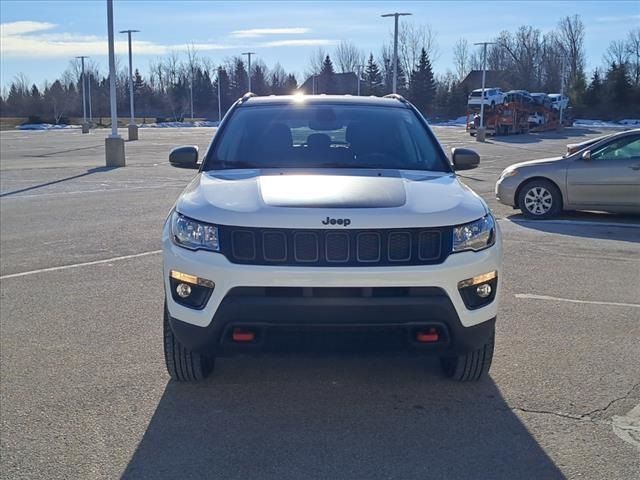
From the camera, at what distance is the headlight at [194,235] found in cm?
390

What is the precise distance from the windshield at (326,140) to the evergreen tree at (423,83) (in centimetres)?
8136

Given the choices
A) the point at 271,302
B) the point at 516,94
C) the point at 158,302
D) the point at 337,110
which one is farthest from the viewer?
→ the point at 516,94

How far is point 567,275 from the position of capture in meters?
7.69

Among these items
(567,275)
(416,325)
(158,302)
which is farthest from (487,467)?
(567,275)

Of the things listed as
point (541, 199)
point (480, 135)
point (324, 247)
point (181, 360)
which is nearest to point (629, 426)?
point (324, 247)

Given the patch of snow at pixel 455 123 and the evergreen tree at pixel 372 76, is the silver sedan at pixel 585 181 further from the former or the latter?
the evergreen tree at pixel 372 76

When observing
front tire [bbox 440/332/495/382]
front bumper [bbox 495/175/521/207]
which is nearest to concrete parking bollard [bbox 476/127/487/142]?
front bumper [bbox 495/175/521/207]

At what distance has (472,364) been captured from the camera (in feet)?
14.6

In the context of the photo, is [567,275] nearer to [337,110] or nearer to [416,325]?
[337,110]

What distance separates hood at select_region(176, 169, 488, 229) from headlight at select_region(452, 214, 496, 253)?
0.04 metres

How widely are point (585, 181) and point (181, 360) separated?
350 inches

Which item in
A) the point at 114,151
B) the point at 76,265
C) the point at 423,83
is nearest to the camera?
the point at 76,265

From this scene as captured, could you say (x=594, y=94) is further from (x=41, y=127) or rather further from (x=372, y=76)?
(x=41, y=127)

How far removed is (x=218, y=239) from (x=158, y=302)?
2.78 m
